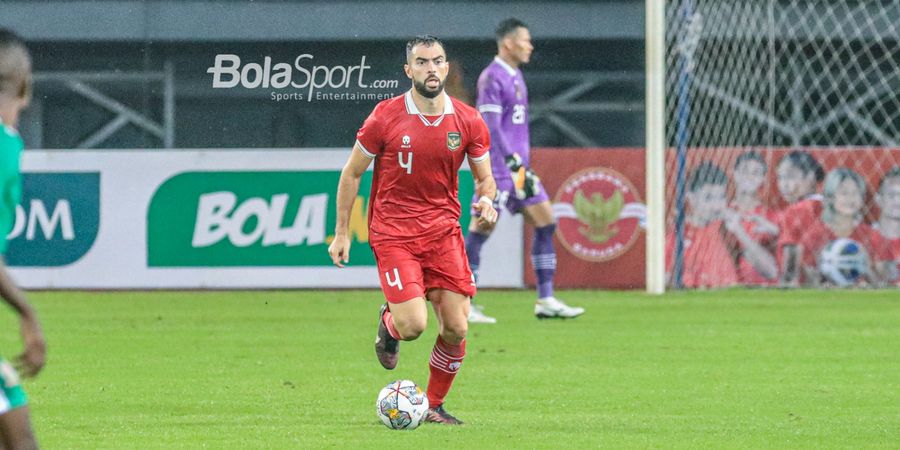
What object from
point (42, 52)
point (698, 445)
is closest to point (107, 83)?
point (42, 52)

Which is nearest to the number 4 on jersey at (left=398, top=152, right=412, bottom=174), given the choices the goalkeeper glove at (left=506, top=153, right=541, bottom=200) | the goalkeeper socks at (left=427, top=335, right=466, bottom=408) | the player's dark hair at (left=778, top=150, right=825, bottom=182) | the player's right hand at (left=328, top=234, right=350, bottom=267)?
the player's right hand at (left=328, top=234, right=350, bottom=267)

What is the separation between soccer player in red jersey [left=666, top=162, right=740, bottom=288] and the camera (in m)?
16.2

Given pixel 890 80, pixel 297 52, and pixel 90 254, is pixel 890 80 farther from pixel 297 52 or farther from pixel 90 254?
pixel 90 254

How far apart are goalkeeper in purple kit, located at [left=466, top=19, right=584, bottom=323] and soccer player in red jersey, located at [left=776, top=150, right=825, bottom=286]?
4.20 meters

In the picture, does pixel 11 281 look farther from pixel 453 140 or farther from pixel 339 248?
pixel 453 140

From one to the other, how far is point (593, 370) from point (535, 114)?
9.03m

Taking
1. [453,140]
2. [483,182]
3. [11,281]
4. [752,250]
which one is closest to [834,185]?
[752,250]

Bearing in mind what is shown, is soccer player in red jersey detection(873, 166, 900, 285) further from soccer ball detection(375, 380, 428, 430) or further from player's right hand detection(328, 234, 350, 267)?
soccer ball detection(375, 380, 428, 430)

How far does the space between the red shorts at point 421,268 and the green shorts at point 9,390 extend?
314 cm

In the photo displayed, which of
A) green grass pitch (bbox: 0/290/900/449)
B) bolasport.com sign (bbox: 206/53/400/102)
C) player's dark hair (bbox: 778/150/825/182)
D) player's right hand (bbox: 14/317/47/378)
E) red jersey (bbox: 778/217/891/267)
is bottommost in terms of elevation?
green grass pitch (bbox: 0/290/900/449)

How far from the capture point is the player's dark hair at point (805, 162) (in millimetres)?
16312

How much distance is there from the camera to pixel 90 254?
15.9 m

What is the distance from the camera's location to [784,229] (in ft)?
53.1

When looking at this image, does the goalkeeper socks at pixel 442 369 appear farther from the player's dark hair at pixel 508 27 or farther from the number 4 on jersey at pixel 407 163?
the player's dark hair at pixel 508 27
